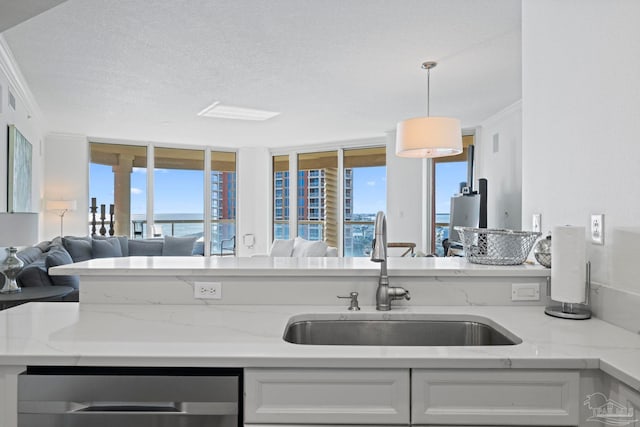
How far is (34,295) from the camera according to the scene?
3.34m

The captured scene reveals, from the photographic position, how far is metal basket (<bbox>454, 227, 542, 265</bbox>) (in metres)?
1.81

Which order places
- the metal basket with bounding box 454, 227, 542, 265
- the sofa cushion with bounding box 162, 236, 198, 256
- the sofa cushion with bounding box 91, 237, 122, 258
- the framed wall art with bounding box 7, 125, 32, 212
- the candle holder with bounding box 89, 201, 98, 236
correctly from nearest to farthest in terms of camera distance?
1. the metal basket with bounding box 454, 227, 542, 265
2. the framed wall art with bounding box 7, 125, 32, 212
3. the sofa cushion with bounding box 91, 237, 122, 258
4. the sofa cushion with bounding box 162, 236, 198, 256
5. the candle holder with bounding box 89, 201, 98, 236

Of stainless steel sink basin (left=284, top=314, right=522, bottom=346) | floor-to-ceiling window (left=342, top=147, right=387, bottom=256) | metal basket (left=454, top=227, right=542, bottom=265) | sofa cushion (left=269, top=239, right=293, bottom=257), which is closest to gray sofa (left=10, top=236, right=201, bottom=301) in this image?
sofa cushion (left=269, top=239, right=293, bottom=257)

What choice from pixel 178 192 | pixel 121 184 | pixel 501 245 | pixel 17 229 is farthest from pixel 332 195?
pixel 501 245

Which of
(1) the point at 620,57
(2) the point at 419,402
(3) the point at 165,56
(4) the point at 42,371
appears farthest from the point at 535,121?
(3) the point at 165,56

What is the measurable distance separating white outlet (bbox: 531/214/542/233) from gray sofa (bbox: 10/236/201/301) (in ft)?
11.8

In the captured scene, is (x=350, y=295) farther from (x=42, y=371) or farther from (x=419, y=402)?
(x=42, y=371)

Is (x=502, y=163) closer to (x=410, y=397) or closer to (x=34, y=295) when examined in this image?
(x=410, y=397)

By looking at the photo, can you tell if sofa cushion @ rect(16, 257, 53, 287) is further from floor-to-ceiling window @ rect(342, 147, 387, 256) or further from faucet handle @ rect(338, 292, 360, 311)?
floor-to-ceiling window @ rect(342, 147, 387, 256)

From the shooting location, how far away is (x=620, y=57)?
1451 mm

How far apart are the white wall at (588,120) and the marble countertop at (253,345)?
1.08 feet

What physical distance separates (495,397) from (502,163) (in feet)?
16.3

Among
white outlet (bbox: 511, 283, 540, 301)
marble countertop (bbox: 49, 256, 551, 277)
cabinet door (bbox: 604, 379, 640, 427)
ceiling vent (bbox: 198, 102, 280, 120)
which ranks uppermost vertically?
ceiling vent (bbox: 198, 102, 280, 120)

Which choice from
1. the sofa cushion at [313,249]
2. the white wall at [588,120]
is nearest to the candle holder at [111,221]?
the sofa cushion at [313,249]
